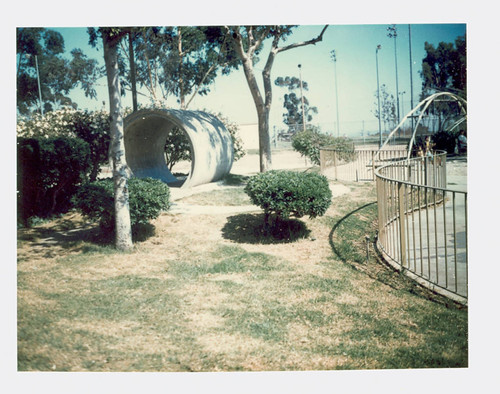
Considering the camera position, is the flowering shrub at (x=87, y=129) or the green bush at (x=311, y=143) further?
the green bush at (x=311, y=143)

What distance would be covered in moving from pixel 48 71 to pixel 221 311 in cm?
470

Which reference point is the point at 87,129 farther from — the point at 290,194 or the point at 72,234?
the point at 290,194

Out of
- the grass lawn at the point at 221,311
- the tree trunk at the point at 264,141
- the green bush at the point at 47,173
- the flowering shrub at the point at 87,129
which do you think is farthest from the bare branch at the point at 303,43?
the green bush at the point at 47,173

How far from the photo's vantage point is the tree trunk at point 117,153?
5641mm

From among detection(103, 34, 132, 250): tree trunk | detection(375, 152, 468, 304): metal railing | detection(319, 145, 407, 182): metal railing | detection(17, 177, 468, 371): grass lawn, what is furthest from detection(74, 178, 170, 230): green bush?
detection(319, 145, 407, 182): metal railing

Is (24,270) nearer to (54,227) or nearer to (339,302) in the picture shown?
(54,227)

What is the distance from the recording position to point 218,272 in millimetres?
5238

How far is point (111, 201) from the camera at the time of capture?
612 cm

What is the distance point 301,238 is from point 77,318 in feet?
12.3

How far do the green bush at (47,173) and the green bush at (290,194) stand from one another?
3541 millimetres

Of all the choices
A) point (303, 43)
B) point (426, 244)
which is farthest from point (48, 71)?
point (426, 244)

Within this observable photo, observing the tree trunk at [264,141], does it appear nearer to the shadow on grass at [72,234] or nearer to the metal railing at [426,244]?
the metal railing at [426,244]

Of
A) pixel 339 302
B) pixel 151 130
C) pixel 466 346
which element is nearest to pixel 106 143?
pixel 151 130

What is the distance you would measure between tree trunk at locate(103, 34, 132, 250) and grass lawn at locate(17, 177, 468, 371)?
0.94 ft
